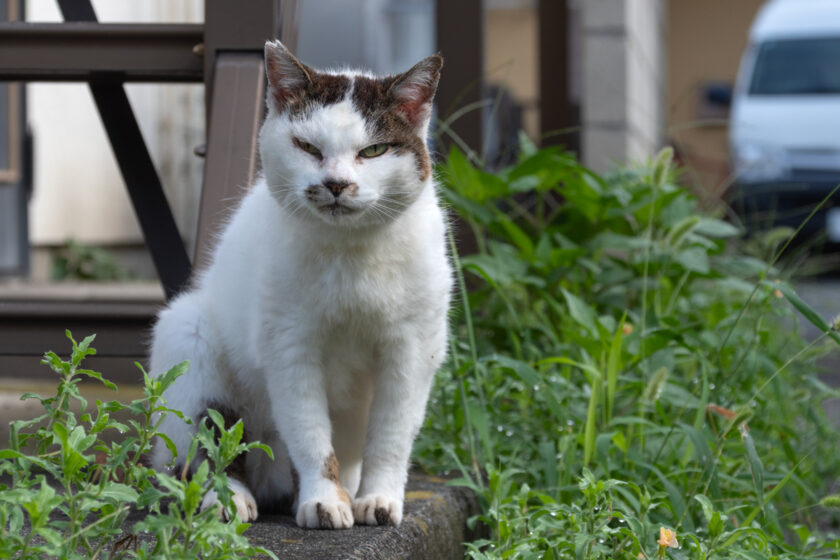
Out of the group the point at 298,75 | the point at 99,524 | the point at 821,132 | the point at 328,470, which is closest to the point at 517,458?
the point at 328,470

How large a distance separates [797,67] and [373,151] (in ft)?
28.4

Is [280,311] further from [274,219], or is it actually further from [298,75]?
[298,75]

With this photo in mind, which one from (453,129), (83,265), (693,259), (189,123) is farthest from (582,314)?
(189,123)

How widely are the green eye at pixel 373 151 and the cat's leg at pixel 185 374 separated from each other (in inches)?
18.5

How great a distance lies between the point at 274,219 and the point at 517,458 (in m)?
0.86

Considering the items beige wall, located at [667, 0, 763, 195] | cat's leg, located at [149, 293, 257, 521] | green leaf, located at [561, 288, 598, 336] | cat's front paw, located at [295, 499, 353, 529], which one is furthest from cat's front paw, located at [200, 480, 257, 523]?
beige wall, located at [667, 0, 763, 195]

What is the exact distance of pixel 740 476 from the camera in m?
2.23

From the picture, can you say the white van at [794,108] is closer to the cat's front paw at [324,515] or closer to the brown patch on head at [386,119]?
the brown patch on head at [386,119]

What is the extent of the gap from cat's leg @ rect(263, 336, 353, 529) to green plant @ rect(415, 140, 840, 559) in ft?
0.98

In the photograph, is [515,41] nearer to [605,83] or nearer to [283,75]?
[605,83]

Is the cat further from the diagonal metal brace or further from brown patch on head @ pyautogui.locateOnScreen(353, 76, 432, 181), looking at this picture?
the diagonal metal brace

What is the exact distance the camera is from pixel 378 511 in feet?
5.71

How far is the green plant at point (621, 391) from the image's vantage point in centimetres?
182

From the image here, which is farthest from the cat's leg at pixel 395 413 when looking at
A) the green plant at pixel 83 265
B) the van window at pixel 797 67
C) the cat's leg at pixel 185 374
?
the van window at pixel 797 67
